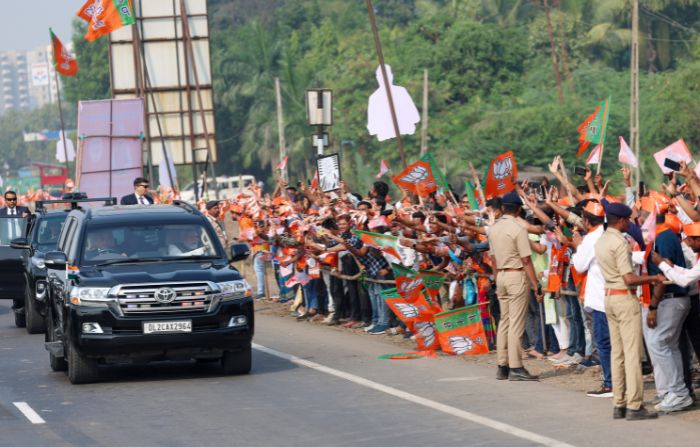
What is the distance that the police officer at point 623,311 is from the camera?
36.8 feet

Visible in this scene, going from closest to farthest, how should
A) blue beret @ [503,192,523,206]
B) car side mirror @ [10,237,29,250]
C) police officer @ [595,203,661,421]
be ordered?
A: police officer @ [595,203,661,421]
blue beret @ [503,192,523,206]
car side mirror @ [10,237,29,250]

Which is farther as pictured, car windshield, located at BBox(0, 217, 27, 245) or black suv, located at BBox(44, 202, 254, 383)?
car windshield, located at BBox(0, 217, 27, 245)

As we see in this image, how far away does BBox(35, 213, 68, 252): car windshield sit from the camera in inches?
821

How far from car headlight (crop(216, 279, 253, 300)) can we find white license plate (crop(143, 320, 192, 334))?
50 cm

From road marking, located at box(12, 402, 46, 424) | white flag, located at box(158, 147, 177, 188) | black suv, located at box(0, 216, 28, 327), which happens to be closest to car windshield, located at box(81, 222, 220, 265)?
road marking, located at box(12, 402, 46, 424)

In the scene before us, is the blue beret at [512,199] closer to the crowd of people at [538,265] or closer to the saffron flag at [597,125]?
the crowd of people at [538,265]

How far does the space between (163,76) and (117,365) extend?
2383cm

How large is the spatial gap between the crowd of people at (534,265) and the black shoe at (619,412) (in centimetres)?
2

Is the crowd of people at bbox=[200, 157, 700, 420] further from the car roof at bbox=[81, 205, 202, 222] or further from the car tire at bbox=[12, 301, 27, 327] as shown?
the car tire at bbox=[12, 301, 27, 327]

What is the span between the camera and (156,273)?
46.5 feet

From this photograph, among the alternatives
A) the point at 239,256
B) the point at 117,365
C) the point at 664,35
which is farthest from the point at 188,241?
the point at 664,35

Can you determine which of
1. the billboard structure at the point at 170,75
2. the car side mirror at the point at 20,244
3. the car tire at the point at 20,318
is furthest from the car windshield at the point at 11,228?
the billboard structure at the point at 170,75

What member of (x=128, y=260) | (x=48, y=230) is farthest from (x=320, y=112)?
(x=128, y=260)

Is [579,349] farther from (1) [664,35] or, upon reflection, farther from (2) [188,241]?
(1) [664,35]
